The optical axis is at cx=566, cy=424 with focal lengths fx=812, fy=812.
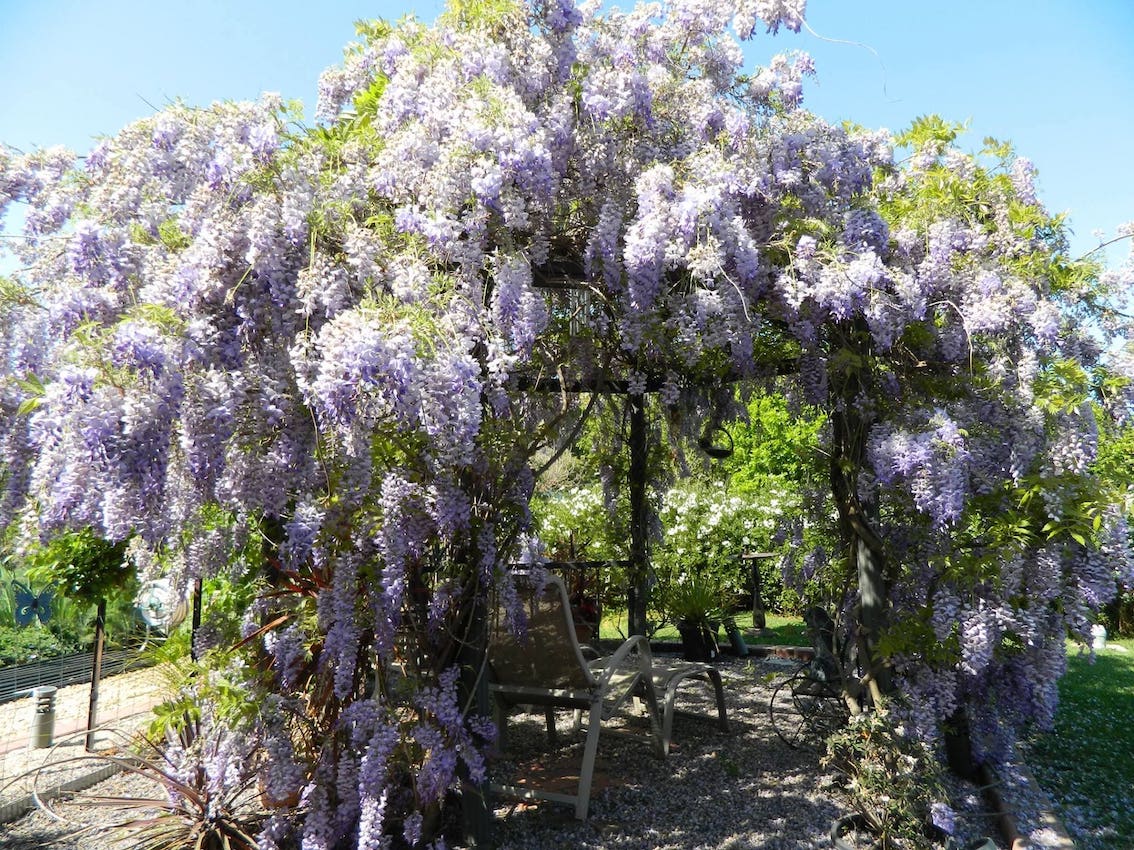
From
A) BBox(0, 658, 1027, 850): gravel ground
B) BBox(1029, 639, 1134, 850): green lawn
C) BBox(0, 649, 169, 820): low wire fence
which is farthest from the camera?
BBox(0, 649, 169, 820): low wire fence

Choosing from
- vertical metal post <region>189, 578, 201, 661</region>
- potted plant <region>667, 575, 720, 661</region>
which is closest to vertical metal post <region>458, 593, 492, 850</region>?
vertical metal post <region>189, 578, 201, 661</region>

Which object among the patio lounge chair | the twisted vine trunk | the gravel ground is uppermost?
the twisted vine trunk

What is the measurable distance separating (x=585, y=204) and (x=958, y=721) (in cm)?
287

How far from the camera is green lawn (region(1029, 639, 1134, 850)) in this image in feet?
11.3

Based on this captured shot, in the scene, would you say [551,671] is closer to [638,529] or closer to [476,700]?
[476,700]

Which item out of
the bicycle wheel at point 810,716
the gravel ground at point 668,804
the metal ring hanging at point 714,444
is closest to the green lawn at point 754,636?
the metal ring hanging at point 714,444

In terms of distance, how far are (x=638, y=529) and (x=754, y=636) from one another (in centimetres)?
285

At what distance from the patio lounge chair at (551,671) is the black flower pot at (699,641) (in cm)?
Answer: 275

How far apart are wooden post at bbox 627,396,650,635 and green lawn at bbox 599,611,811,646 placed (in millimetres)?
1256

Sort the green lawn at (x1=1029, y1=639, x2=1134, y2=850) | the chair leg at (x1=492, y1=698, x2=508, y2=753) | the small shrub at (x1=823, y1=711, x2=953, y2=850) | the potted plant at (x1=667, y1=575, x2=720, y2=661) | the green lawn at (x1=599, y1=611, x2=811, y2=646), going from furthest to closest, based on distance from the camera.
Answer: the green lawn at (x1=599, y1=611, x2=811, y2=646) → the potted plant at (x1=667, y1=575, x2=720, y2=661) → the chair leg at (x1=492, y1=698, x2=508, y2=753) → the green lawn at (x1=1029, y1=639, x2=1134, y2=850) → the small shrub at (x1=823, y1=711, x2=953, y2=850)

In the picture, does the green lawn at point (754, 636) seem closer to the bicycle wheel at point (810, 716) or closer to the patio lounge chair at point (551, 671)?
the bicycle wheel at point (810, 716)

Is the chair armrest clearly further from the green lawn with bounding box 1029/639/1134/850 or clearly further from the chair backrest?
the green lawn with bounding box 1029/639/1134/850

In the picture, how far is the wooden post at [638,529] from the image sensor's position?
5711 mm

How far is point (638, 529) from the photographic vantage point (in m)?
5.82
